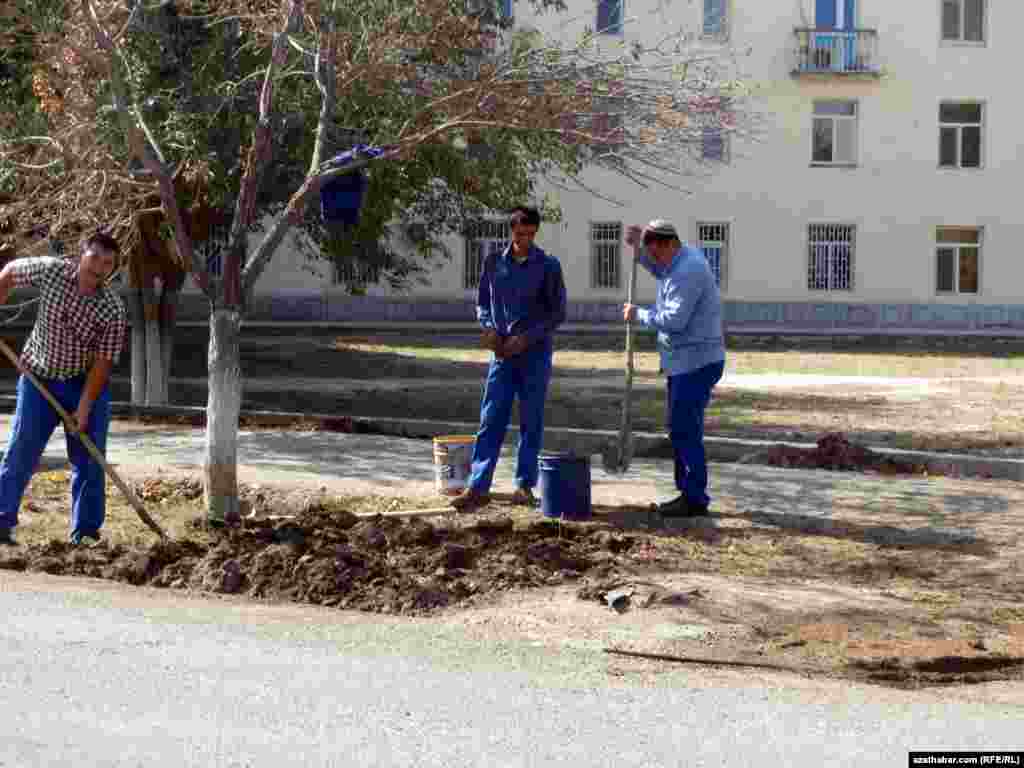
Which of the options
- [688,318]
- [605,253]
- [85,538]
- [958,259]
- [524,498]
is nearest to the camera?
[85,538]

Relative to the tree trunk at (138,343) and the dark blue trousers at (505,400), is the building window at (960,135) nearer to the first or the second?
the tree trunk at (138,343)

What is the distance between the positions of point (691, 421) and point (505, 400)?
1.21 metres

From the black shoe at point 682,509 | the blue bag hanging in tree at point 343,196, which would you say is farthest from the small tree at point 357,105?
the black shoe at point 682,509

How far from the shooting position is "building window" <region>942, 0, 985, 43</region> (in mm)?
43500

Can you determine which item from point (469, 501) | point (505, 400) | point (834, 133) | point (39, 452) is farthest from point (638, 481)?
point (834, 133)

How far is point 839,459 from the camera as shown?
1364 cm

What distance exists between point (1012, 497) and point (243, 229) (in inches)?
214

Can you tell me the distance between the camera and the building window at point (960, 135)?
4362cm

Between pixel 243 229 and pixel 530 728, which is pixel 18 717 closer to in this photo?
pixel 530 728

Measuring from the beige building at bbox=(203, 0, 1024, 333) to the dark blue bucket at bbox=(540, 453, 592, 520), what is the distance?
104 feet

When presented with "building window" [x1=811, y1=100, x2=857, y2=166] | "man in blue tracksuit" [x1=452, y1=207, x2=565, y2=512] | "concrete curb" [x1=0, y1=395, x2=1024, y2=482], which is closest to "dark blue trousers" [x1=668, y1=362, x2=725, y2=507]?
"man in blue tracksuit" [x1=452, y1=207, x2=565, y2=512]

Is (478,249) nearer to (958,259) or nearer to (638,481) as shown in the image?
(958,259)

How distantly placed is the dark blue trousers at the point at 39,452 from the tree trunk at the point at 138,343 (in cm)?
853

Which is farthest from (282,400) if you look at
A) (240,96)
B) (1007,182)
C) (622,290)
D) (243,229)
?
(1007,182)
